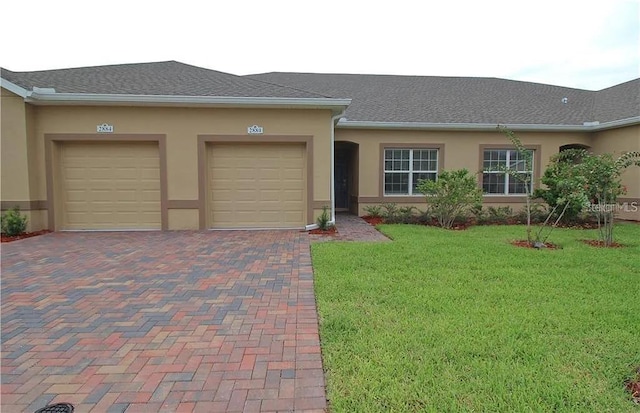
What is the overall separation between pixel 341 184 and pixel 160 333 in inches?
484

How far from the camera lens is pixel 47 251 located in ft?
22.6

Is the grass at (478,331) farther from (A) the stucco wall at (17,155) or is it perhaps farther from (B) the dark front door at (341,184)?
(B) the dark front door at (341,184)

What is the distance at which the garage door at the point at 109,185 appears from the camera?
9266 mm

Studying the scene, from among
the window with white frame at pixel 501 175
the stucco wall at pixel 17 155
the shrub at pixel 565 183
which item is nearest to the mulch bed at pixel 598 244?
the shrub at pixel 565 183

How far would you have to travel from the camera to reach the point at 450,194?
9836mm

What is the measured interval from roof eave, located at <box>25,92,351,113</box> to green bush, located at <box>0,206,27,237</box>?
2.83 m

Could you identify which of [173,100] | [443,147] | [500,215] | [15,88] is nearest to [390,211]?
[443,147]

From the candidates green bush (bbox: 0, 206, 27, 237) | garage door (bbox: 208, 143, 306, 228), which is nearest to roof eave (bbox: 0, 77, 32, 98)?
green bush (bbox: 0, 206, 27, 237)

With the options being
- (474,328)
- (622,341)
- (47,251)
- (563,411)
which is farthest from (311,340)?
(47,251)

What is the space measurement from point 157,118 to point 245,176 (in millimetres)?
2735

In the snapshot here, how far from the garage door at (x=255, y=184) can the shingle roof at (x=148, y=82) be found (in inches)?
56.5

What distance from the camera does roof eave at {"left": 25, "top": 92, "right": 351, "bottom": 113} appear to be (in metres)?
8.55

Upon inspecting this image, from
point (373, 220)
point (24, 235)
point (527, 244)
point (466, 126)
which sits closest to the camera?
point (527, 244)

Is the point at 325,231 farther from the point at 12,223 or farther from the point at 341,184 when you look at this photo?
the point at 12,223
